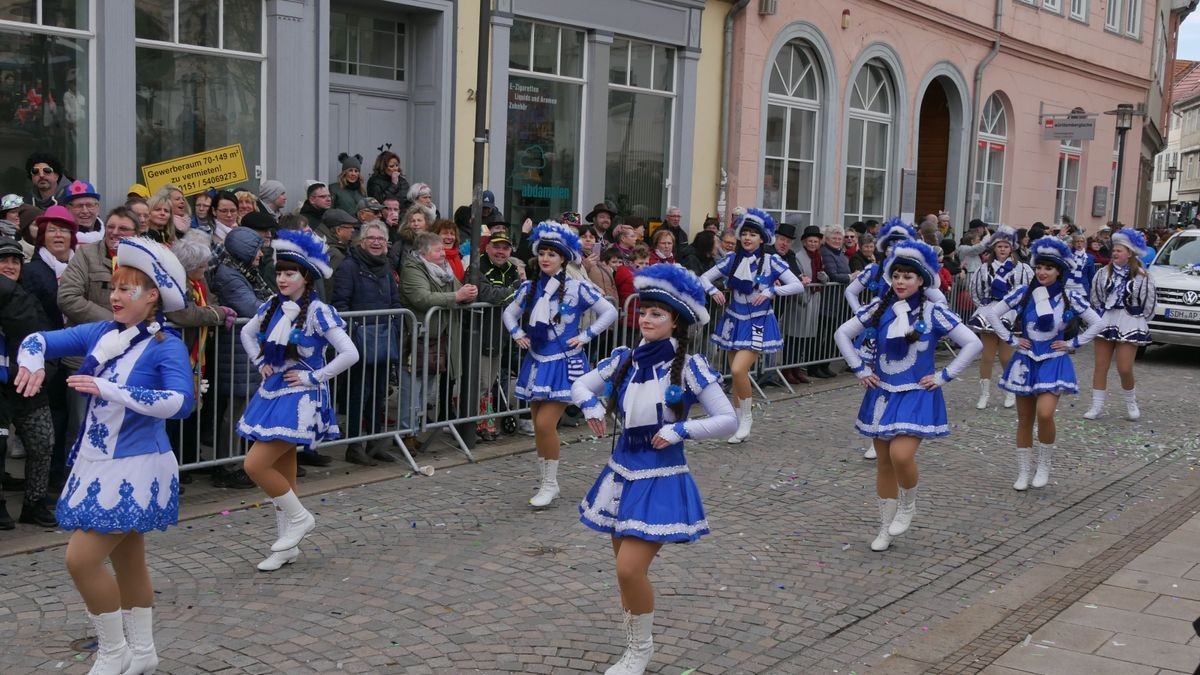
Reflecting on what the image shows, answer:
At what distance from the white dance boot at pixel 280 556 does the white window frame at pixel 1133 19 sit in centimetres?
2915

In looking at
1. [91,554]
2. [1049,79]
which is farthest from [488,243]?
[1049,79]

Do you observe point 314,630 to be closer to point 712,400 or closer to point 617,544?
point 617,544

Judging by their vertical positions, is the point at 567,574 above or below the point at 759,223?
below

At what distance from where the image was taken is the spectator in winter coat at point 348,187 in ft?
39.0

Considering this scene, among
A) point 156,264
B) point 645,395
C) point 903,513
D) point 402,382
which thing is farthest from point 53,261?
point 903,513

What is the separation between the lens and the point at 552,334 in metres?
8.23

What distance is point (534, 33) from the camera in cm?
1501

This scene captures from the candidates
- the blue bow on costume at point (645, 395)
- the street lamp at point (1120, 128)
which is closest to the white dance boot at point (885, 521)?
the blue bow on costume at point (645, 395)

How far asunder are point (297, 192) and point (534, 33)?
4186 mm

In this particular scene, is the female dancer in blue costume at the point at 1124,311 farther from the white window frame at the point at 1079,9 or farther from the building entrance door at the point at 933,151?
the white window frame at the point at 1079,9

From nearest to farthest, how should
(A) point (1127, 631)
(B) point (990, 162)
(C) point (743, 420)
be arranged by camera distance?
(A) point (1127, 631) → (C) point (743, 420) → (B) point (990, 162)

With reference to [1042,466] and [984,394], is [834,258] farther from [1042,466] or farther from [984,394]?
[1042,466]

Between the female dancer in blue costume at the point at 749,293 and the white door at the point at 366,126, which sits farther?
the white door at the point at 366,126

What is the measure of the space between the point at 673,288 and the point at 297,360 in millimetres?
2447
